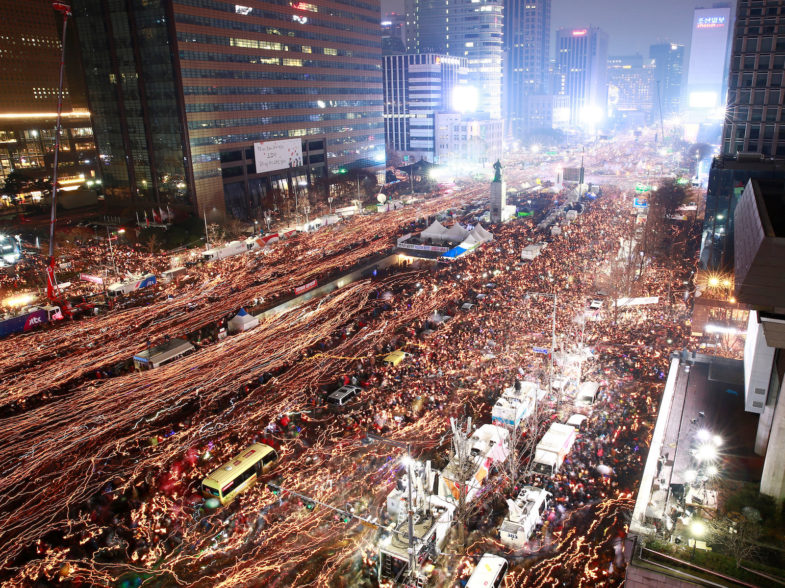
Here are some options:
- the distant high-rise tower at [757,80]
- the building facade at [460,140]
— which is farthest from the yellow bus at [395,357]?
the building facade at [460,140]

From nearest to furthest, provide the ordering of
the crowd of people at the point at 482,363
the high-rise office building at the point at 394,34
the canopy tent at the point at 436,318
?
the crowd of people at the point at 482,363 → the canopy tent at the point at 436,318 → the high-rise office building at the point at 394,34

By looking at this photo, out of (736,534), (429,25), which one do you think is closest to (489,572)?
(736,534)

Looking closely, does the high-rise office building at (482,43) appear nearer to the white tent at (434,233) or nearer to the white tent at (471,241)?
the white tent at (434,233)

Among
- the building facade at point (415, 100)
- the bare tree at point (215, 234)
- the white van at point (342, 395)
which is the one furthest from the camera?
the building facade at point (415, 100)

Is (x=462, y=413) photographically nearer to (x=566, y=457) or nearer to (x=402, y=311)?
(x=566, y=457)

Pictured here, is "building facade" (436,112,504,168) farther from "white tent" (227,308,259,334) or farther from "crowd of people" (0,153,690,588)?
"white tent" (227,308,259,334)

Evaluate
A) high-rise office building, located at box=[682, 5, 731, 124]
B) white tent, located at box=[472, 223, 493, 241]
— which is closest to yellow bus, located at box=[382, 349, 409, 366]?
white tent, located at box=[472, 223, 493, 241]

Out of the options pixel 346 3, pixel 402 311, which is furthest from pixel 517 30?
pixel 402 311
